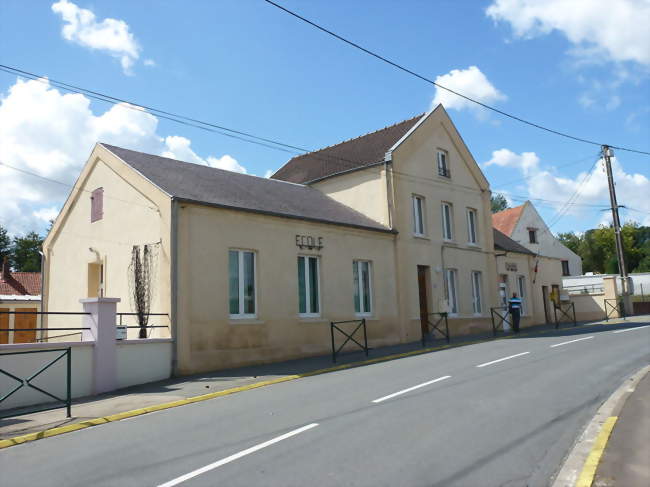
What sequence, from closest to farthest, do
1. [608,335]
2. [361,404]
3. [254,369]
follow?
[361,404] → [254,369] → [608,335]

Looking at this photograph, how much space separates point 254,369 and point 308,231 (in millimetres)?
4673

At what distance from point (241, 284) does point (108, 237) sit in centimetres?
448

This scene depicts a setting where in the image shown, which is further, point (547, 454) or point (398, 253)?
point (398, 253)

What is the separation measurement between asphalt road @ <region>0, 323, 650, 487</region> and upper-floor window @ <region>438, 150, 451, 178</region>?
13.3 meters

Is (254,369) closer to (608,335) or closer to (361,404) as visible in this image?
(361,404)

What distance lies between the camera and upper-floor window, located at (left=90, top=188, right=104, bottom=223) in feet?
52.6

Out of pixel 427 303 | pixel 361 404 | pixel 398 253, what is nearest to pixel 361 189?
pixel 398 253

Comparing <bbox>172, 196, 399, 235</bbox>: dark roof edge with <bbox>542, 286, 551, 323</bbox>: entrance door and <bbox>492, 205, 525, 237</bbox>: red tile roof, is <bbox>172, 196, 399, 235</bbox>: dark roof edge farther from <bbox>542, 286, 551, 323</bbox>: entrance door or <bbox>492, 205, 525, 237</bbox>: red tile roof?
<bbox>492, 205, 525, 237</bbox>: red tile roof

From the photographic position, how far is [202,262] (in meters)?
13.0

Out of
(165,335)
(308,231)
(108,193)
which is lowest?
(165,335)

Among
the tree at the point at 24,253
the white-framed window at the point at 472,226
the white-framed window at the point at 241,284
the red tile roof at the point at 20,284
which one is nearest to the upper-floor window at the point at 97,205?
the white-framed window at the point at 241,284

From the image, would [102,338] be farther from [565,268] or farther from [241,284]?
[565,268]

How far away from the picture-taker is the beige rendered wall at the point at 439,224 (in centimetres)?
1962

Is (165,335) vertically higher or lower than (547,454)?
higher
